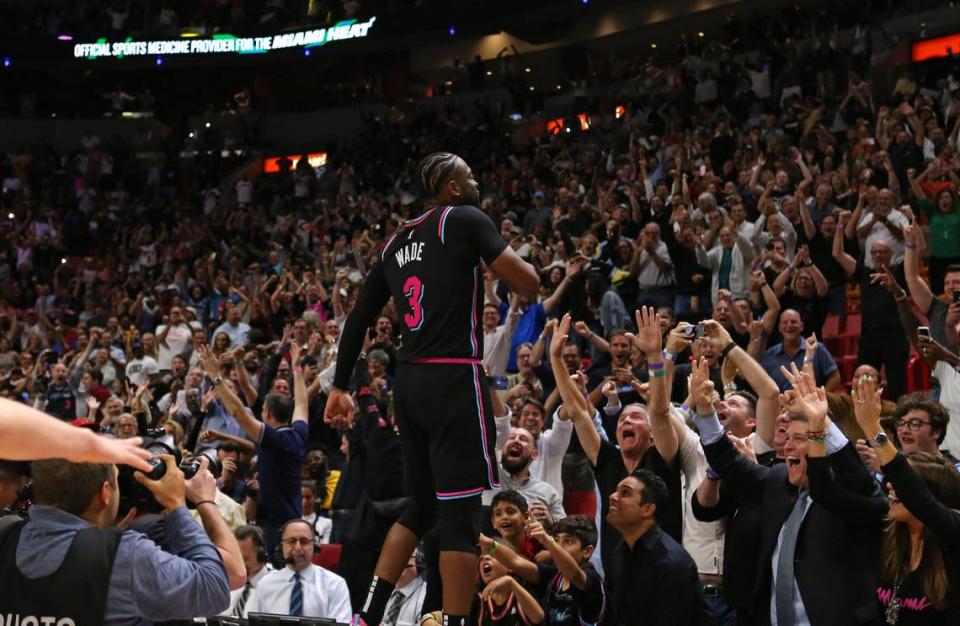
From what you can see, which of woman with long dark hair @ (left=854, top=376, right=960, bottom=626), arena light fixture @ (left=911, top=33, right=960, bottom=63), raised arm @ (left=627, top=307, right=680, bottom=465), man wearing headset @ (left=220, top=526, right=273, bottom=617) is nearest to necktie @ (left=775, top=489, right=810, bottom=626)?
woman with long dark hair @ (left=854, top=376, right=960, bottom=626)

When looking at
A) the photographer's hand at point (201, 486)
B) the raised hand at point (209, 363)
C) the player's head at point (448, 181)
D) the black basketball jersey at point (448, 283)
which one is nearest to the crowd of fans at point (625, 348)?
the raised hand at point (209, 363)

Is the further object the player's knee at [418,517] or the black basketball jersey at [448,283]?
the player's knee at [418,517]

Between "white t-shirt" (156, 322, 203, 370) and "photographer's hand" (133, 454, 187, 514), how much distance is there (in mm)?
11707

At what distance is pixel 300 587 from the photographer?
7238 millimetres

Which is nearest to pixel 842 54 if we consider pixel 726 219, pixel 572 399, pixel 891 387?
pixel 726 219

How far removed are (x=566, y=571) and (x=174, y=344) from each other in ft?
34.1

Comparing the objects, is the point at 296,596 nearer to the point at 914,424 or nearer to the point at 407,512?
the point at 407,512

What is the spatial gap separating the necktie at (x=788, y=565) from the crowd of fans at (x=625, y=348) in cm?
1

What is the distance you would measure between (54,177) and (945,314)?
77.9ft

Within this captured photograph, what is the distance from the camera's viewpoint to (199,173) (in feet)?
92.6

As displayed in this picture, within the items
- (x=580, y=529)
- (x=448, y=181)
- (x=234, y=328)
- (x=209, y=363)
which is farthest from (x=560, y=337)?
(x=234, y=328)

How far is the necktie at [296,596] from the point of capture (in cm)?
712

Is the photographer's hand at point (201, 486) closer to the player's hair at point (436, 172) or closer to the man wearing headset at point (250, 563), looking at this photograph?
the player's hair at point (436, 172)

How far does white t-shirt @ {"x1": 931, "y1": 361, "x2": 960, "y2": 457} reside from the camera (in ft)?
24.5
